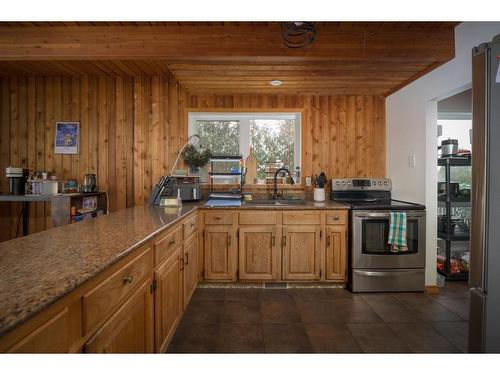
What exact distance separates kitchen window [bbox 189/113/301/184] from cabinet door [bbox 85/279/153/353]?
2424 millimetres

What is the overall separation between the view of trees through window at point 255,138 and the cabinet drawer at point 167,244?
1.76 meters

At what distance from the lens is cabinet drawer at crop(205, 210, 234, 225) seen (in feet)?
9.64

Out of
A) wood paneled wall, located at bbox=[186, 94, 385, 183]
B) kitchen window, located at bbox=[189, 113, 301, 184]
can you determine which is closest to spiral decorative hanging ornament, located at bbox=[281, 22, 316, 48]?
wood paneled wall, located at bbox=[186, 94, 385, 183]

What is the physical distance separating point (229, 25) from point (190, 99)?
4.60 ft

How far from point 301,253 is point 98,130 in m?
2.86

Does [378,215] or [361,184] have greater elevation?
[361,184]

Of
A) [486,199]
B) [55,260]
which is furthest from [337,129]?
[55,260]

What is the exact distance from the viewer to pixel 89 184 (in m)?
3.38

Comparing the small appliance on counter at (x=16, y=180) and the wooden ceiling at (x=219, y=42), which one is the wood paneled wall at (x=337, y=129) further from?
the small appliance on counter at (x=16, y=180)

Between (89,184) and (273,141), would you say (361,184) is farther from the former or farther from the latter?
(89,184)

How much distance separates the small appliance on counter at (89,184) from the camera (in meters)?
3.37

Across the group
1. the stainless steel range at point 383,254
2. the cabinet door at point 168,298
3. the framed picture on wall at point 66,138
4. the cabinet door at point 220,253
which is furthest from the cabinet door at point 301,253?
the framed picture on wall at point 66,138
